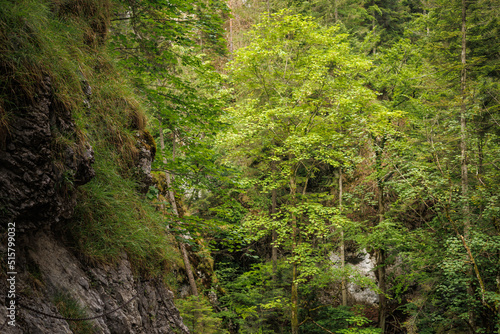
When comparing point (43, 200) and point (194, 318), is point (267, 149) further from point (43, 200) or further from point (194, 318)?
point (43, 200)

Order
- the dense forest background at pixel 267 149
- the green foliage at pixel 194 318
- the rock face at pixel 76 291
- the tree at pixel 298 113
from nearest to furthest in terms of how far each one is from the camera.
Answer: the rock face at pixel 76 291 → the dense forest background at pixel 267 149 → the green foliage at pixel 194 318 → the tree at pixel 298 113

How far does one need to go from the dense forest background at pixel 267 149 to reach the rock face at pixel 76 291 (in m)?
0.28

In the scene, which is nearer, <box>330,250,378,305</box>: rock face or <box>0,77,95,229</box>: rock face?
<box>0,77,95,229</box>: rock face

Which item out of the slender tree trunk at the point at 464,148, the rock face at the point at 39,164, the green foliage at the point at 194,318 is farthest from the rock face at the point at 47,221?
the slender tree trunk at the point at 464,148

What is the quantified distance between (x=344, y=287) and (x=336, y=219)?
456cm

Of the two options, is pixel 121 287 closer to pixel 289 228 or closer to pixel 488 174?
pixel 289 228

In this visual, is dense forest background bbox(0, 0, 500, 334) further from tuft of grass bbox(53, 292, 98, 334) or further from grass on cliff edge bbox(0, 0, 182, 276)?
tuft of grass bbox(53, 292, 98, 334)

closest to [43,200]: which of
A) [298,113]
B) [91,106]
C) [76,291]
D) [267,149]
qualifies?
[76,291]

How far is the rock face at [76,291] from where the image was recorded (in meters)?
2.49

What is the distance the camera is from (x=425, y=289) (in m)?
10.2

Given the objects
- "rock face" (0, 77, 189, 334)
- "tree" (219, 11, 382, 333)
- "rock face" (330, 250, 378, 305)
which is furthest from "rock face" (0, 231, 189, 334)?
"rock face" (330, 250, 378, 305)

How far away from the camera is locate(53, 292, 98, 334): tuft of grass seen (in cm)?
276

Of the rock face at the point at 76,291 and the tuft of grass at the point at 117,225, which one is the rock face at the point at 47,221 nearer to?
the rock face at the point at 76,291

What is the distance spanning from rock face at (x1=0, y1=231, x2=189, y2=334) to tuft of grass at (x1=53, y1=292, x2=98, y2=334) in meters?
0.03
